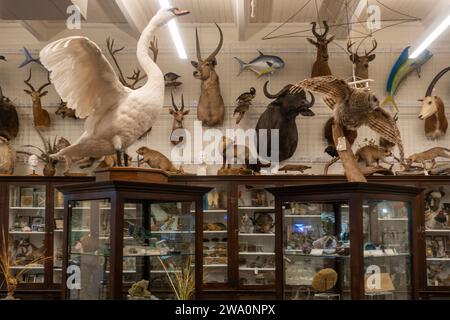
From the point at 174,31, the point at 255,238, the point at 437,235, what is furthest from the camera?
the point at 255,238

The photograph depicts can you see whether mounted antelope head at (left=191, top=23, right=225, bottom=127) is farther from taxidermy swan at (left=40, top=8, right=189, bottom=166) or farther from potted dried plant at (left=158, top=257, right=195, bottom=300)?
potted dried plant at (left=158, top=257, right=195, bottom=300)

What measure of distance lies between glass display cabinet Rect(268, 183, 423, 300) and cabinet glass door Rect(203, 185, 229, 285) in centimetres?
280

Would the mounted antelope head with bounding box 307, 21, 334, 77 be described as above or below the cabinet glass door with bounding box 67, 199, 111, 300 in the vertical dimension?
above

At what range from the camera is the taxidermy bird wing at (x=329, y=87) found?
3322 millimetres

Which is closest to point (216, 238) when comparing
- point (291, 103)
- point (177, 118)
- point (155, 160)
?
point (155, 160)

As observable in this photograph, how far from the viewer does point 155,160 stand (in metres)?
6.48

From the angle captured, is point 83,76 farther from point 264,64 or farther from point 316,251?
point 264,64

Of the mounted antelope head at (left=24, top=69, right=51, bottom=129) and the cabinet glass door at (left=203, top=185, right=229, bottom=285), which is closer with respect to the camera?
the cabinet glass door at (left=203, top=185, right=229, bottom=285)

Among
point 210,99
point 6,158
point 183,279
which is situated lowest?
point 183,279

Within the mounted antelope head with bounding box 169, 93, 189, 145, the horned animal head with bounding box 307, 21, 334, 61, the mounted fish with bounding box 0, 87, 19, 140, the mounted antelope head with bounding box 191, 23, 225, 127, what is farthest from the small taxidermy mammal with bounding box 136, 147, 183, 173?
the horned animal head with bounding box 307, 21, 334, 61

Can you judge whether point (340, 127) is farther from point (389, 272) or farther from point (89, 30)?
point (89, 30)

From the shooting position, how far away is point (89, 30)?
284 inches

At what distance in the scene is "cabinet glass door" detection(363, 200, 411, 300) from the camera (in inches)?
122

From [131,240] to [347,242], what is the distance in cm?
126
